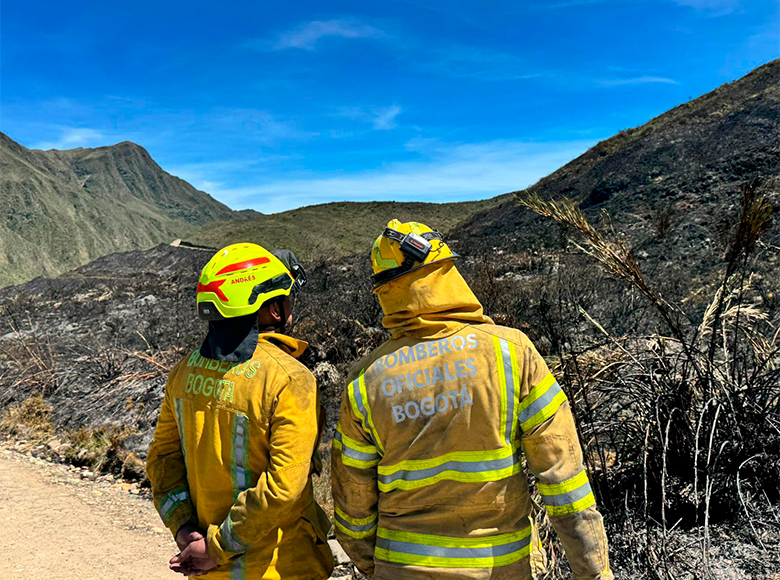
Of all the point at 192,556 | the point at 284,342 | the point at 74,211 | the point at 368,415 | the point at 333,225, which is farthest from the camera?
the point at 74,211

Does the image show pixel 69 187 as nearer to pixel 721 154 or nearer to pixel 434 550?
pixel 721 154

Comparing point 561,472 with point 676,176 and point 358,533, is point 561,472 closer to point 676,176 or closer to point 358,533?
point 358,533

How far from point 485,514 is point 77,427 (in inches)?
269

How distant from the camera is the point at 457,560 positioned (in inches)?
59.9

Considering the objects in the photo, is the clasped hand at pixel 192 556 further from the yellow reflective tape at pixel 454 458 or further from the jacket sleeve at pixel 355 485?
the yellow reflective tape at pixel 454 458

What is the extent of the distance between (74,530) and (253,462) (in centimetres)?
369

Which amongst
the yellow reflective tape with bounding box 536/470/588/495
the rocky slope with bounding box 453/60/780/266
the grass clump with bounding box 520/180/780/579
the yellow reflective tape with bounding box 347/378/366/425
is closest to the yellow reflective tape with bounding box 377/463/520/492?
the yellow reflective tape with bounding box 536/470/588/495

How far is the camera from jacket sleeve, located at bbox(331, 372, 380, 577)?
1.65 meters

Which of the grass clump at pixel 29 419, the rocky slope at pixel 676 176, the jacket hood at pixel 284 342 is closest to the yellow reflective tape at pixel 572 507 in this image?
the jacket hood at pixel 284 342

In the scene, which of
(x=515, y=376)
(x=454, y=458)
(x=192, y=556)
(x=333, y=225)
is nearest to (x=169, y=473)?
(x=192, y=556)

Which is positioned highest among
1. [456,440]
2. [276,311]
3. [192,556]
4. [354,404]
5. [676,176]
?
[676,176]

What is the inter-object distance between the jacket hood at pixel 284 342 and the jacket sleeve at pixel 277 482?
0.59ft

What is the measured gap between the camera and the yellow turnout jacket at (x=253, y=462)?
64.6 inches

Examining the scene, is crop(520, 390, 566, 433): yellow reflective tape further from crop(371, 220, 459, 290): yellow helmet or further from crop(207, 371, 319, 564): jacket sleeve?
crop(207, 371, 319, 564): jacket sleeve
